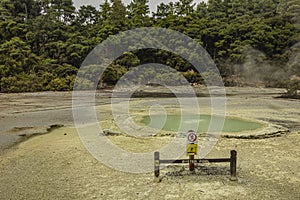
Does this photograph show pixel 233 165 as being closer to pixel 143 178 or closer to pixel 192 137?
pixel 192 137

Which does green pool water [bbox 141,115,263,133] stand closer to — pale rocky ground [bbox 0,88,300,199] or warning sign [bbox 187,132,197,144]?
pale rocky ground [bbox 0,88,300,199]

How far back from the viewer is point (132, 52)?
42406mm

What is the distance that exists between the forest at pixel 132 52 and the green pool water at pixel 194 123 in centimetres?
2492

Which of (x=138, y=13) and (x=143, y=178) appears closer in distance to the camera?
(x=143, y=178)

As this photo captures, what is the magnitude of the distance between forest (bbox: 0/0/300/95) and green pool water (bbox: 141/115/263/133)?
2492cm

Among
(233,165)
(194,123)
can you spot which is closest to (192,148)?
(233,165)

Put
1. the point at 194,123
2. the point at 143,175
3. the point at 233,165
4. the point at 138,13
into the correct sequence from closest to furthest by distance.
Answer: the point at 233,165 → the point at 143,175 → the point at 194,123 → the point at 138,13

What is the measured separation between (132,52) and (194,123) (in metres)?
31.1

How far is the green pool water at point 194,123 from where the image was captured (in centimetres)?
1179

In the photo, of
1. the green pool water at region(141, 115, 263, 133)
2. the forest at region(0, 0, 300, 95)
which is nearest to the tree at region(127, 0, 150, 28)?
the forest at region(0, 0, 300, 95)

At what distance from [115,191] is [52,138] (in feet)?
19.7

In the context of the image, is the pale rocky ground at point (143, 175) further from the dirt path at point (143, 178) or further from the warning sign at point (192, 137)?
the warning sign at point (192, 137)

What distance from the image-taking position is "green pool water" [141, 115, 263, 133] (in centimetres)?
1179

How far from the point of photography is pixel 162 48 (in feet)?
145
